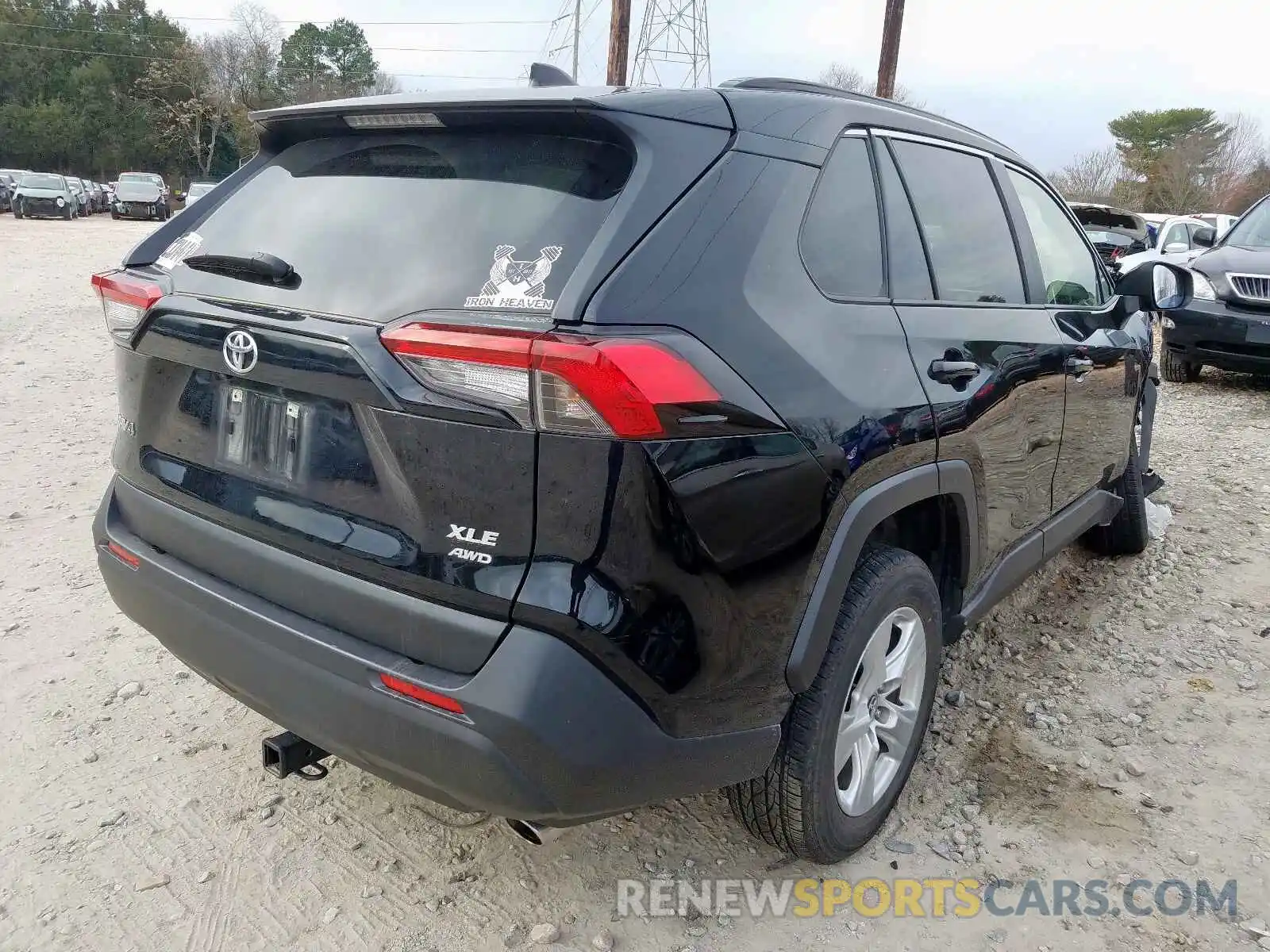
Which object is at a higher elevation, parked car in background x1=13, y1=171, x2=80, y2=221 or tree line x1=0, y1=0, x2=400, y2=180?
tree line x1=0, y1=0, x2=400, y2=180

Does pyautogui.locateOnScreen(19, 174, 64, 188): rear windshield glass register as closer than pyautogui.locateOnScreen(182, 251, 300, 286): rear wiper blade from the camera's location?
No

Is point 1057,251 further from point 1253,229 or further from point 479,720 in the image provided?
point 1253,229

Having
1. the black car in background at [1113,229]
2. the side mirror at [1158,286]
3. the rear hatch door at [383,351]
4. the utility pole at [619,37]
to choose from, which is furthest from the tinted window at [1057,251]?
the utility pole at [619,37]

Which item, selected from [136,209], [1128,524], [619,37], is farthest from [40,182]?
[1128,524]

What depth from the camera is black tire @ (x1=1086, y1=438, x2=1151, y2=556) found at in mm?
4422

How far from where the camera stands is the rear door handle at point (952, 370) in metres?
2.39

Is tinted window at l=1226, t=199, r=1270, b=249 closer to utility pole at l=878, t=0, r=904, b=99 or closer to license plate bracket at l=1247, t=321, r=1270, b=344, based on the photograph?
license plate bracket at l=1247, t=321, r=1270, b=344

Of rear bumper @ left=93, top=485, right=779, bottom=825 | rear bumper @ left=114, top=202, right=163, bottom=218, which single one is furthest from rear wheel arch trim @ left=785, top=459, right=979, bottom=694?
rear bumper @ left=114, top=202, right=163, bottom=218

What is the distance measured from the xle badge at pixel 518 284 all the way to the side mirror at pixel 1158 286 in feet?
9.46

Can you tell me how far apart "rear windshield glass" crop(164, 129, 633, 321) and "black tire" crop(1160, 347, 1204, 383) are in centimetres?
882

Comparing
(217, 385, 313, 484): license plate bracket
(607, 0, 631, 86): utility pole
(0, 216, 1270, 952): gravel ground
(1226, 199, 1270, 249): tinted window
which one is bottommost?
(0, 216, 1270, 952): gravel ground

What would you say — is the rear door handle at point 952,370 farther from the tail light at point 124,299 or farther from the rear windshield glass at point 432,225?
the tail light at point 124,299

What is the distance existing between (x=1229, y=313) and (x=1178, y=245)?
5898 mm

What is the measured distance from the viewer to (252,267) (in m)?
2.09
